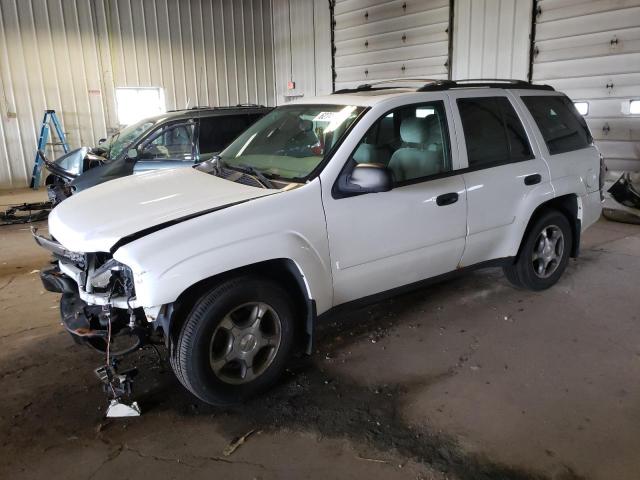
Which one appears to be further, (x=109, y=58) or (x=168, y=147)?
(x=109, y=58)

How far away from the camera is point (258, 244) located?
8.75 feet

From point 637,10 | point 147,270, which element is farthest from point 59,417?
point 637,10

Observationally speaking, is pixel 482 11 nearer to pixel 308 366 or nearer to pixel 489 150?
pixel 489 150

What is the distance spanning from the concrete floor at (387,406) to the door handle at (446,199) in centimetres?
99

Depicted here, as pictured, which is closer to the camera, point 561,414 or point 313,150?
point 561,414

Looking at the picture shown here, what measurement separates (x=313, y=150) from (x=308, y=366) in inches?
54.7

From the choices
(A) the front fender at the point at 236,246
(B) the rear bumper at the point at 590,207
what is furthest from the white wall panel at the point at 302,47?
(A) the front fender at the point at 236,246

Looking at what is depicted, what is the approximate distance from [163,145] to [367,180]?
4471mm

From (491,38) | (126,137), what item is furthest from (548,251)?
(126,137)

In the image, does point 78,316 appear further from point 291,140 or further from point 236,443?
point 291,140

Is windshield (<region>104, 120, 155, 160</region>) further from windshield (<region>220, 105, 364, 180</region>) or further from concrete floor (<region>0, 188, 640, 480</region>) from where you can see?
windshield (<region>220, 105, 364, 180</region>)

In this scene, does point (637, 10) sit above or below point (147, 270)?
above

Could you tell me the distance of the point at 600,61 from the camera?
7383 mm

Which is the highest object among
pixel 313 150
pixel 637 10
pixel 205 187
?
pixel 637 10
